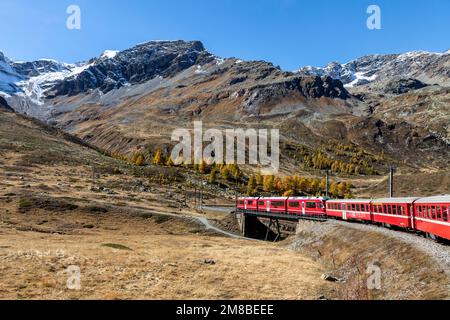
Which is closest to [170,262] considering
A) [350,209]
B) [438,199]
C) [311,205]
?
[438,199]

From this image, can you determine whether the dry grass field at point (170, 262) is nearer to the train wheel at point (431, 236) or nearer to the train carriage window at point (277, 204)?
the train wheel at point (431, 236)

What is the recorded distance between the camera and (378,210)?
164 ft

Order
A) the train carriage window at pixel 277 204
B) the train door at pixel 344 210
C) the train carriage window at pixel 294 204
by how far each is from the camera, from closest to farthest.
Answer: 1. the train door at pixel 344 210
2. the train carriage window at pixel 294 204
3. the train carriage window at pixel 277 204

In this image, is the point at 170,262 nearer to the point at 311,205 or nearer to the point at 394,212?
the point at 394,212

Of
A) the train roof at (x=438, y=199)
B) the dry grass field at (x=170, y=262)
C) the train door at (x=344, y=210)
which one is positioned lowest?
the dry grass field at (x=170, y=262)

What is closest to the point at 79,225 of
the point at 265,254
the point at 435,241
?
Answer: the point at 265,254

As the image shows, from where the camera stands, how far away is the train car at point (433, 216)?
30.5 meters

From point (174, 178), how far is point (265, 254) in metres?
119

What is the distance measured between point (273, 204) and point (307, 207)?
11.0 m

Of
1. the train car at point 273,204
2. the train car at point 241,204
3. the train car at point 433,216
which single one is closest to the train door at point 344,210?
the train car at point 273,204

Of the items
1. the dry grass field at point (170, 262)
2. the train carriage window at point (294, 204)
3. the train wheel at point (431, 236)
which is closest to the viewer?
the dry grass field at point (170, 262)

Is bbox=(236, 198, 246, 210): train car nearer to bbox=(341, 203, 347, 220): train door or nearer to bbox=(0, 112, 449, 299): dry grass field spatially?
bbox=(0, 112, 449, 299): dry grass field

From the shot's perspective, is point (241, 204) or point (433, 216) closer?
point (433, 216)

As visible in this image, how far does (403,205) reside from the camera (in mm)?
41906
